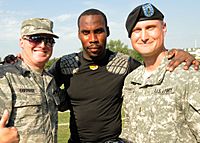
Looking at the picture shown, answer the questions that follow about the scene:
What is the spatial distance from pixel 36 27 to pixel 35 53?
0.35m

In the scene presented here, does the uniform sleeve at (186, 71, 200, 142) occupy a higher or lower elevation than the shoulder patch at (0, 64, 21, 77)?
lower

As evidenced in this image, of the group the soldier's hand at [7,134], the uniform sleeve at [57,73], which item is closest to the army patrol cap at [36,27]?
the uniform sleeve at [57,73]

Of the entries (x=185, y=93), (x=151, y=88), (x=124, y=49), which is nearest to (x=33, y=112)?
(x=151, y=88)

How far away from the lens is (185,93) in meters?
3.11

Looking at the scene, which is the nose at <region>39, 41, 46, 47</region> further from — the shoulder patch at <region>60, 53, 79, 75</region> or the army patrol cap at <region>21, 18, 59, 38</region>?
the shoulder patch at <region>60, 53, 79, 75</region>

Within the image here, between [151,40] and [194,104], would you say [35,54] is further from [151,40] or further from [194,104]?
[194,104]

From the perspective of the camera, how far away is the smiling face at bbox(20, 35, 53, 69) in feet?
13.2

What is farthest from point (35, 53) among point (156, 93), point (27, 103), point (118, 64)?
point (156, 93)

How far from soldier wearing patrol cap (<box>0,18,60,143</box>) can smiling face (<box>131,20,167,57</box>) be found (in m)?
1.23

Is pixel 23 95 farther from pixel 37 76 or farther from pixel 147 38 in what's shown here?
pixel 147 38

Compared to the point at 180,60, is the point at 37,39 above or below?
above

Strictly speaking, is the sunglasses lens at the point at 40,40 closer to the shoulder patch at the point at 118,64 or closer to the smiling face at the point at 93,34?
the smiling face at the point at 93,34

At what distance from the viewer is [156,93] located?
10.9ft

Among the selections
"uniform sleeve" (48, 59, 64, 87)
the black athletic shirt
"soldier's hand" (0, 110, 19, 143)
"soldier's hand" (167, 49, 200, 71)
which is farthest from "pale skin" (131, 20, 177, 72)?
"uniform sleeve" (48, 59, 64, 87)
